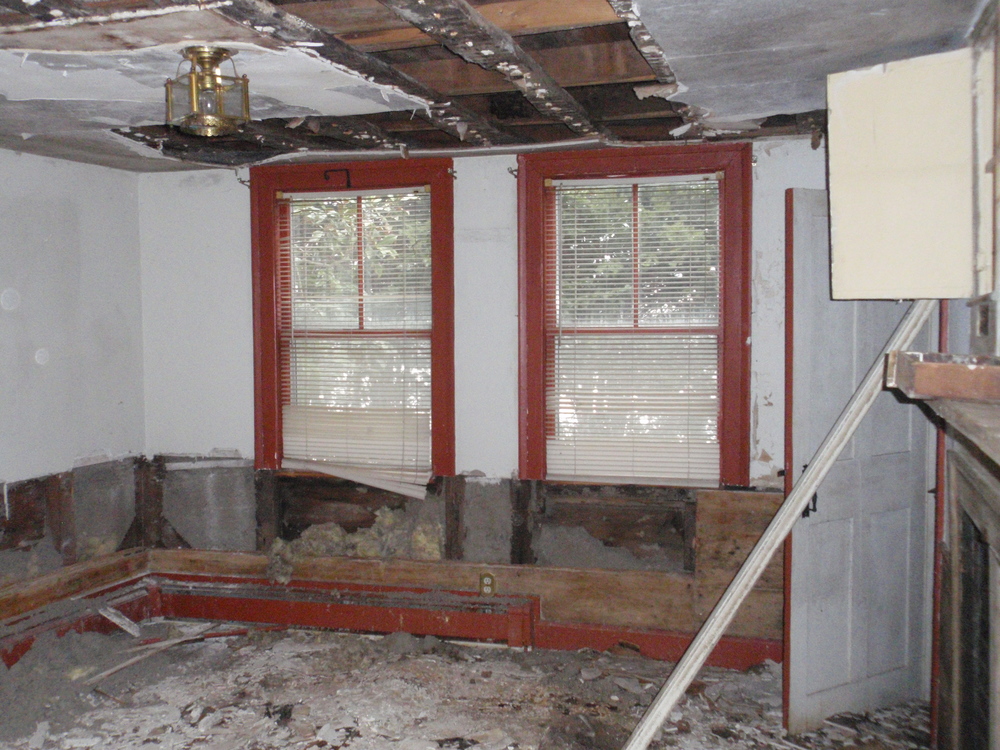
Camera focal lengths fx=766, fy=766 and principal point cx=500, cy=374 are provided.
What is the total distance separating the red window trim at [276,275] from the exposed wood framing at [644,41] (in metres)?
1.75

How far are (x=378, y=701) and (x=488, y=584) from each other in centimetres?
96

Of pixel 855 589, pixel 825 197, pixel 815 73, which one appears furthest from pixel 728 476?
pixel 815 73

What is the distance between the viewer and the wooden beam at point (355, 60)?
2.18m

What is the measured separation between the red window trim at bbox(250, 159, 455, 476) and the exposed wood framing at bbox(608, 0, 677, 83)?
1750 millimetres

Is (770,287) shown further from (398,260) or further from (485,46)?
(485,46)

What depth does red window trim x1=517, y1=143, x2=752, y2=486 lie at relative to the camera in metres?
4.02

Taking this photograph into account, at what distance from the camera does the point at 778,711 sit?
3.61 metres

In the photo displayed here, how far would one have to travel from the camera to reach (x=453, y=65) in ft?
9.93

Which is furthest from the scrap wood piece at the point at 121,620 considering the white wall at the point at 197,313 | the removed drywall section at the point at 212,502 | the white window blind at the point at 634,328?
the white window blind at the point at 634,328

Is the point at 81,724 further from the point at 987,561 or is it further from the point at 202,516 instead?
the point at 987,561

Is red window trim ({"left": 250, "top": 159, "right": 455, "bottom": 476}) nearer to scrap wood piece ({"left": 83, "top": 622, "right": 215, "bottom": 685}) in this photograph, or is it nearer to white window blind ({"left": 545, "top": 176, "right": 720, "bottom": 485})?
white window blind ({"left": 545, "top": 176, "right": 720, "bottom": 485})

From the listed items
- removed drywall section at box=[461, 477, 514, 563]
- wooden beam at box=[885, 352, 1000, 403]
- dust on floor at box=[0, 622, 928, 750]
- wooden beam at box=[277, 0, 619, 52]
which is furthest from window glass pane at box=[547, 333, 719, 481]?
wooden beam at box=[277, 0, 619, 52]

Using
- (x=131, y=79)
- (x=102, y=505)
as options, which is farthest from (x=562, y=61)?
(x=102, y=505)

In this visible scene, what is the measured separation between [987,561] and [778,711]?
1.64m
